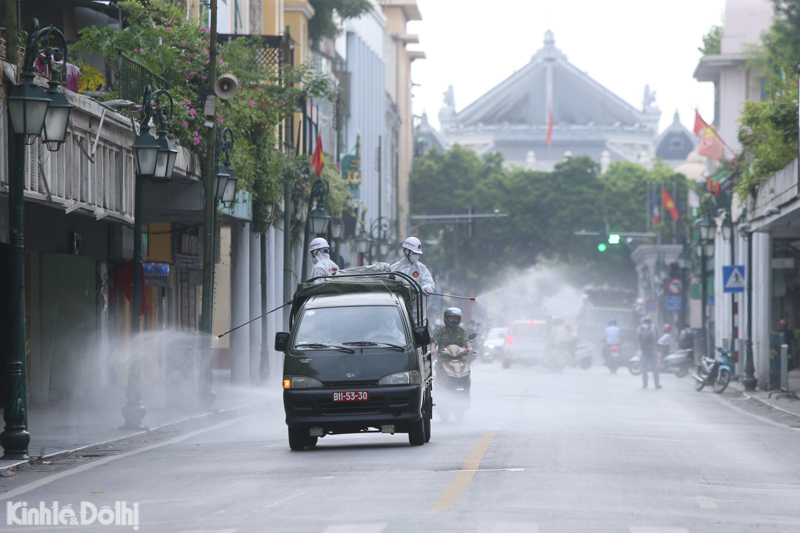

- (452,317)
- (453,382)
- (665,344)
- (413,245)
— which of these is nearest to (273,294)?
(665,344)

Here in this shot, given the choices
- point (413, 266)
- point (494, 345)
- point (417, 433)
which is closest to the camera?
point (417, 433)

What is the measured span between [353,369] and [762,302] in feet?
73.0

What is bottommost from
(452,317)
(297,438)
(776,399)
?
(776,399)

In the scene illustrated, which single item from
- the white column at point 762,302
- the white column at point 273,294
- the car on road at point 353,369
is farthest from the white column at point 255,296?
the car on road at point 353,369

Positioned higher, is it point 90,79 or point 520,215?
point 90,79

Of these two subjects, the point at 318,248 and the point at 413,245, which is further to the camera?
the point at 318,248

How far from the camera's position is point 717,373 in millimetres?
32531

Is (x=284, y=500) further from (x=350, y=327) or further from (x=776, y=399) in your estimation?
(x=776, y=399)

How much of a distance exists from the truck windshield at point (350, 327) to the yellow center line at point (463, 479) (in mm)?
1529

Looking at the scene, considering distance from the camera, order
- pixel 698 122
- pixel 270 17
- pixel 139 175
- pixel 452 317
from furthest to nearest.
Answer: pixel 270 17 → pixel 698 122 → pixel 452 317 → pixel 139 175

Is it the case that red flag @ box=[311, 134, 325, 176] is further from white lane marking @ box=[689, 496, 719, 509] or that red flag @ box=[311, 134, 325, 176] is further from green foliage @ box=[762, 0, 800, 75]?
white lane marking @ box=[689, 496, 719, 509]

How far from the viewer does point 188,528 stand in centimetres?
931

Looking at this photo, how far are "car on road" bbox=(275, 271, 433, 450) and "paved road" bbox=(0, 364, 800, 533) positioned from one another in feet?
1.21

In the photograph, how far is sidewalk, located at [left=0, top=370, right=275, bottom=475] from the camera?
54.3 feet
